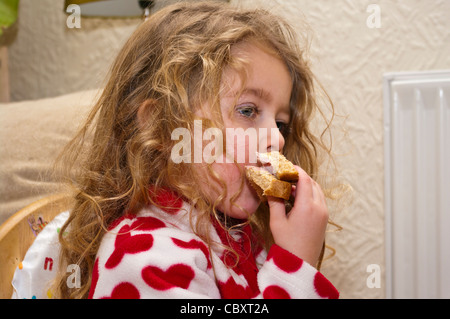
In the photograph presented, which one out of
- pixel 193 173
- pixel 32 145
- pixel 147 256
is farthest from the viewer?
pixel 32 145

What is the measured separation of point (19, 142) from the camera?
96 centimetres

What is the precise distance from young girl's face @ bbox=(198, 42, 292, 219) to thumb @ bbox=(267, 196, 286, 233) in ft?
0.16

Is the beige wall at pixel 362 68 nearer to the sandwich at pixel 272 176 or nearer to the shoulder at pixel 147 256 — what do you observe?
the sandwich at pixel 272 176

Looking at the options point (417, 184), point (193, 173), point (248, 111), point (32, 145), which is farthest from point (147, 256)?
point (417, 184)

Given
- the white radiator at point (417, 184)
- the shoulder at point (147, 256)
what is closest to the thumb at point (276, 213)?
the shoulder at point (147, 256)

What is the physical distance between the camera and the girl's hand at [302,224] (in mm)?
603

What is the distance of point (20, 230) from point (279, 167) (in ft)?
1.43

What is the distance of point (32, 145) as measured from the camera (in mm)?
955

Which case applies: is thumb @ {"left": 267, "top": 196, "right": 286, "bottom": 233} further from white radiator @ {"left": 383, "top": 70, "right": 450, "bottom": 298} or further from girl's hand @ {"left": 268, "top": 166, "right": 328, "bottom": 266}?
white radiator @ {"left": 383, "top": 70, "right": 450, "bottom": 298}

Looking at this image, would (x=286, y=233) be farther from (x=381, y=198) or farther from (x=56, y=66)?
(x=56, y=66)

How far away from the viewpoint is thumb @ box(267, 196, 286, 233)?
62 cm

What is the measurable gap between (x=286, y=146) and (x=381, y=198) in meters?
0.32

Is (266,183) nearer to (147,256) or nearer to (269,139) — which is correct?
(269,139)
